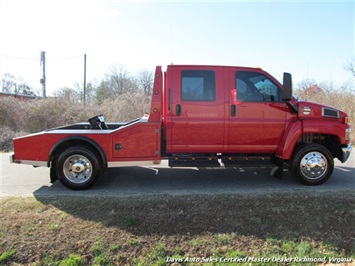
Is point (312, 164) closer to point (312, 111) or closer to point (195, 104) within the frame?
point (312, 111)

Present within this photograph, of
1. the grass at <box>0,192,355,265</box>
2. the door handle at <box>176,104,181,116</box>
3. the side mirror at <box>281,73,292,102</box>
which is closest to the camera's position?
the grass at <box>0,192,355,265</box>

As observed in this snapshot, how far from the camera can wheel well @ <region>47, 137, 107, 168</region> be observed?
5.02 metres

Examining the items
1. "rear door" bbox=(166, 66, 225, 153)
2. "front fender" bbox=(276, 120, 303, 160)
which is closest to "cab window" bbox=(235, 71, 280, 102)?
"rear door" bbox=(166, 66, 225, 153)

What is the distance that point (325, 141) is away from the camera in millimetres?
5688

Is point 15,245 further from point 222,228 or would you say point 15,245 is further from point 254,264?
point 254,264

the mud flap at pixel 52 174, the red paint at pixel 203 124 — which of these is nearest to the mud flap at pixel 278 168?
→ the red paint at pixel 203 124

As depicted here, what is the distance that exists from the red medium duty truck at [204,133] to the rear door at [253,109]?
0.06ft

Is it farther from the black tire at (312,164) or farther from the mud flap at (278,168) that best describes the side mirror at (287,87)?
the mud flap at (278,168)

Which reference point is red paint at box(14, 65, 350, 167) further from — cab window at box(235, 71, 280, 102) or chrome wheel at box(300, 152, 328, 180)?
chrome wheel at box(300, 152, 328, 180)

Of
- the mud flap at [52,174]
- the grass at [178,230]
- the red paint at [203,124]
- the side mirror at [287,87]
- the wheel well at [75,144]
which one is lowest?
the grass at [178,230]

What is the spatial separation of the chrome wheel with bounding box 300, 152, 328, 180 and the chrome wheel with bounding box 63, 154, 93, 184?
423cm

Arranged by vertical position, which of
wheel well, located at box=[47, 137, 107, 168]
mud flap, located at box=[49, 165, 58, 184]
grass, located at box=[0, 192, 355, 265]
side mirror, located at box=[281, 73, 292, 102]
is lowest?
grass, located at box=[0, 192, 355, 265]

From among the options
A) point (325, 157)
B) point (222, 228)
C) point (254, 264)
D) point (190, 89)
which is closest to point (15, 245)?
point (222, 228)

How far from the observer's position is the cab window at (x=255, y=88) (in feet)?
17.2
